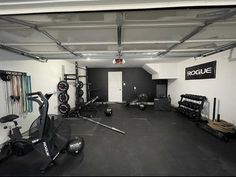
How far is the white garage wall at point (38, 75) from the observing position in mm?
2976

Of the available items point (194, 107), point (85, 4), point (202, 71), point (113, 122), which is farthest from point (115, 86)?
point (85, 4)

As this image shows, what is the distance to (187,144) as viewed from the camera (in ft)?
9.81

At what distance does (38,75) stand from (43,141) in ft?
8.26

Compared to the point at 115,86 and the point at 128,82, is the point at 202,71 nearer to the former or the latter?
the point at 128,82

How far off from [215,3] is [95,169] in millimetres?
2602

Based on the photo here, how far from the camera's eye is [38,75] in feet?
13.6

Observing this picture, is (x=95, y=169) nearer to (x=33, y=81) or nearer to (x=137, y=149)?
(x=137, y=149)

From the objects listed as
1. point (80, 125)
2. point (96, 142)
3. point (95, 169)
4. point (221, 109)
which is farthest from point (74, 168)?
point (221, 109)

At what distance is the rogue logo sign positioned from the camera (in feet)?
14.1

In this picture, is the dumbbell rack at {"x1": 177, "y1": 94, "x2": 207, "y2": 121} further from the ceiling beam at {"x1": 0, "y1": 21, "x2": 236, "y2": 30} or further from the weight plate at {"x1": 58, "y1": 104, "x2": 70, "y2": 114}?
the weight plate at {"x1": 58, "y1": 104, "x2": 70, "y2": 114}

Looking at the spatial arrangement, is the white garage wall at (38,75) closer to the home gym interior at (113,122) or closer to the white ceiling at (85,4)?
the home gym interior at (113,122)

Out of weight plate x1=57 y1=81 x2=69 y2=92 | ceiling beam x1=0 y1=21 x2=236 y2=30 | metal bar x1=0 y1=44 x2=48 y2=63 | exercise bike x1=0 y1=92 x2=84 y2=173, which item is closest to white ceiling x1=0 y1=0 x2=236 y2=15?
ceiling beam x1=0 y1=21 x2=236 y2=30

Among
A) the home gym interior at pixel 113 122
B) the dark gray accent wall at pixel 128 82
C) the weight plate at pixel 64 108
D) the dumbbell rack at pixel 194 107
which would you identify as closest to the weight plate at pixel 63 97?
the weight plate at pixel 64 108

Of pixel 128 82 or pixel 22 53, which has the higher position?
pixel 22 53
